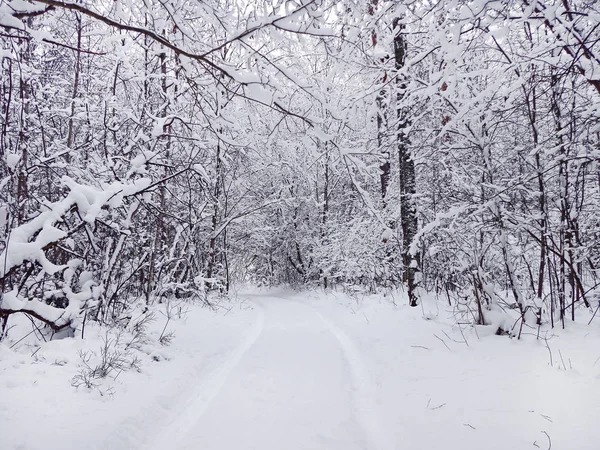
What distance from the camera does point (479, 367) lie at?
14.2 ft

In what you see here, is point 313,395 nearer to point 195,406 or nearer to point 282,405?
point 282,405

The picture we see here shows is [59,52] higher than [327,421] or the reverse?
higher

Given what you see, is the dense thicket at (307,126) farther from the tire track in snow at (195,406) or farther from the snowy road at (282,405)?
the snowy road at (282,405)

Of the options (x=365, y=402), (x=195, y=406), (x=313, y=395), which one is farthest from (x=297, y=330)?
(x=195, y=406)

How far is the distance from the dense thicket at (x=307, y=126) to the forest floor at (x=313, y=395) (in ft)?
2.17

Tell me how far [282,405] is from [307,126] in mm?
2776

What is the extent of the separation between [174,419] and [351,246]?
11991 mm

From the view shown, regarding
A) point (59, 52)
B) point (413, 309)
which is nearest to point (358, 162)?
point (413, 309)

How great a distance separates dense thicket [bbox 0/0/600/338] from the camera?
10.1 ft

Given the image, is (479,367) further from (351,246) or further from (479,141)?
(351,246)

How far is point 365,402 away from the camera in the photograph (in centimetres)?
391

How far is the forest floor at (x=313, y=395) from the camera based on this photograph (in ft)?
9.46

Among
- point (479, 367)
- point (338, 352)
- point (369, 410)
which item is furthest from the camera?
point (338, 352)

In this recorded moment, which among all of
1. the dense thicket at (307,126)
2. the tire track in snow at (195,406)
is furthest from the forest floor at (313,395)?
the dense thicket at (307,126)
